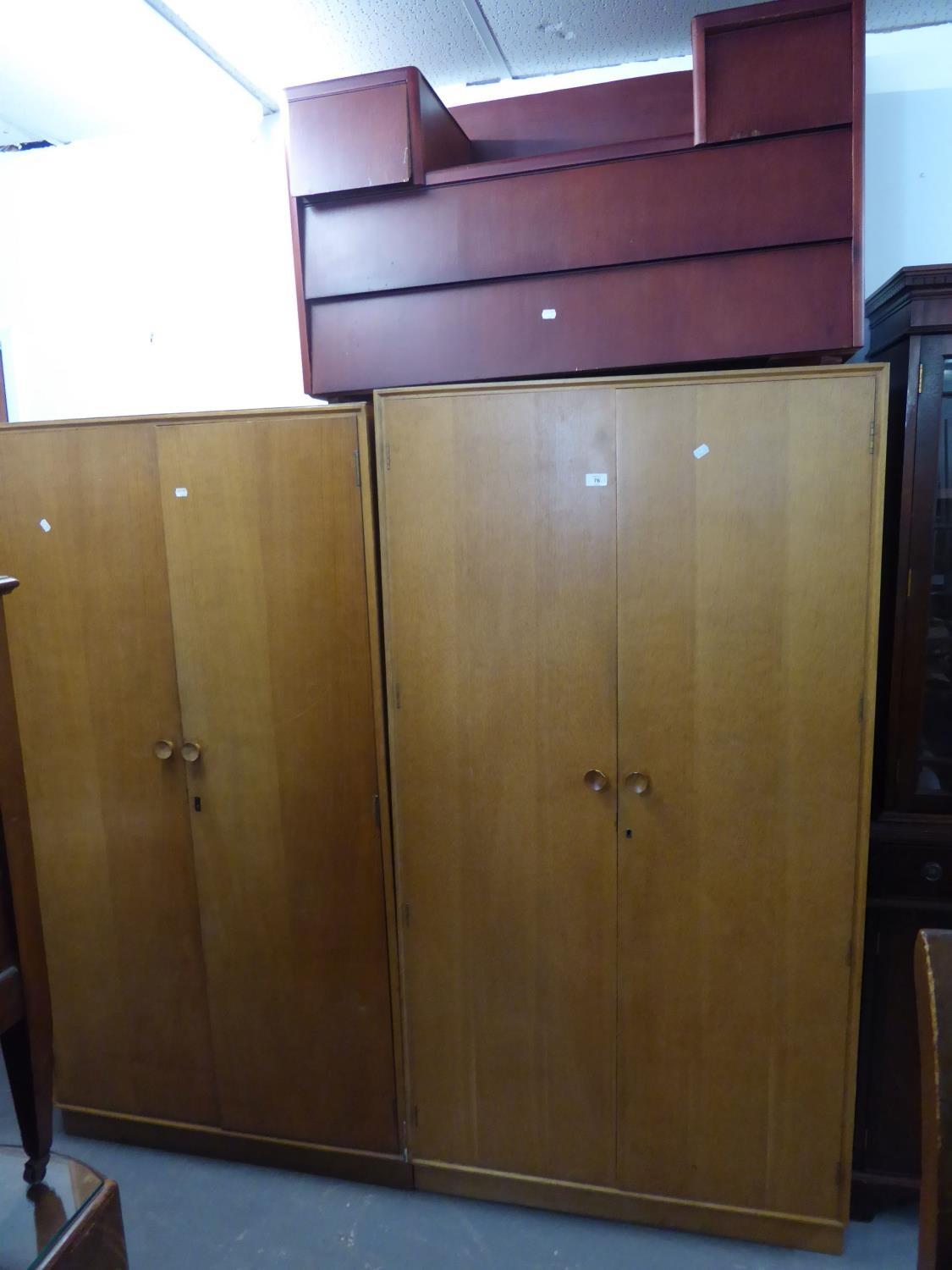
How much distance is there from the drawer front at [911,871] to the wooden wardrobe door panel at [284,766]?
1053 mm

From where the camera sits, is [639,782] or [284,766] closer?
[639,782]

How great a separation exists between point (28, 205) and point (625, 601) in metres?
2.05

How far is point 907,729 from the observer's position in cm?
162

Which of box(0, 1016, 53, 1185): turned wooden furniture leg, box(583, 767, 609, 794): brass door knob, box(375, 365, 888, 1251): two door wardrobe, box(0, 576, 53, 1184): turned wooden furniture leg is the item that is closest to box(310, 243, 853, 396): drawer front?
box(375, 365, 888, 1251): two door wardrobe

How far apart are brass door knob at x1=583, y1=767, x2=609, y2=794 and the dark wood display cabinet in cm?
56

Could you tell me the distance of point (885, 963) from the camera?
65.7 inches

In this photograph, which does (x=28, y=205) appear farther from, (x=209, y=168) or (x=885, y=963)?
(x=885, y=963)

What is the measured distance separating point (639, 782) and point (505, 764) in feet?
0.90

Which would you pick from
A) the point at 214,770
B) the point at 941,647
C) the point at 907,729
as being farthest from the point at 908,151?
Answer: the point at 214,770

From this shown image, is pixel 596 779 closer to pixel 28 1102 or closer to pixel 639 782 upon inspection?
pixel 639 782

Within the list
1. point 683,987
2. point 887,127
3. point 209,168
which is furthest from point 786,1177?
point 209,168

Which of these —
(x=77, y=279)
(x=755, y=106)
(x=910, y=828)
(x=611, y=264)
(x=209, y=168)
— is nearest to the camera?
(x=755, y=106)

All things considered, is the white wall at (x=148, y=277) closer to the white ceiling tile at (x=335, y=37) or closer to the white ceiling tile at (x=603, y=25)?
the white ceiling tile at (x=335, y=37)

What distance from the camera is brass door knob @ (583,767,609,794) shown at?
1617 millimetres
